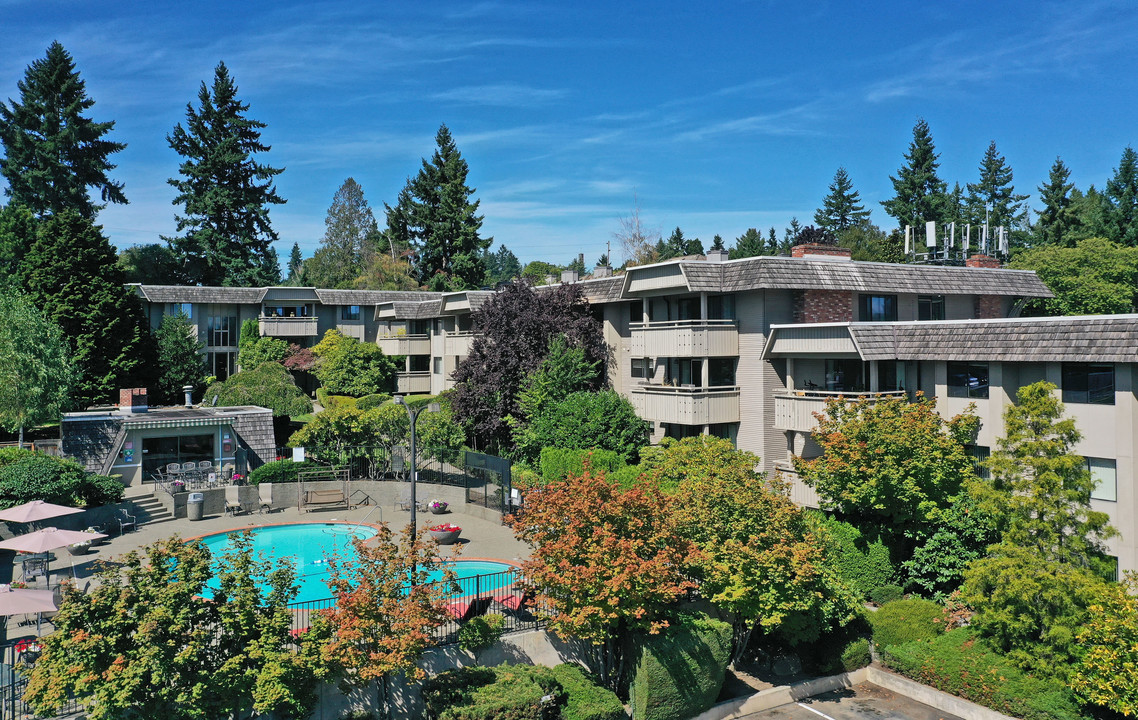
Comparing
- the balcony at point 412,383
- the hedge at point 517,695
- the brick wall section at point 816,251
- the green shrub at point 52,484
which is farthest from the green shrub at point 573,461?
the balcony at point 412,383

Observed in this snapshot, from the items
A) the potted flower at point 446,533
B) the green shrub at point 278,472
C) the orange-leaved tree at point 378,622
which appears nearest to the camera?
the orange-leaved tree at point 378,622

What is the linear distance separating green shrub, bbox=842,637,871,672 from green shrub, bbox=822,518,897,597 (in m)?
2.42

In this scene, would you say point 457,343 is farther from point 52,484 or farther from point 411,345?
point 52,484

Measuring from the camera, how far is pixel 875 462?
84.6 ft

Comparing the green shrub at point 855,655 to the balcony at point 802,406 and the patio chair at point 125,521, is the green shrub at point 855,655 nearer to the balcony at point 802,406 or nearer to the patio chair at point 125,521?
the balcony at point 802,406

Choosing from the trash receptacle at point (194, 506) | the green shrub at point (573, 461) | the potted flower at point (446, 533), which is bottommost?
the potted flower at point (446, 533)

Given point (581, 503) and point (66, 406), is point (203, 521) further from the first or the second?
point (581, 503)

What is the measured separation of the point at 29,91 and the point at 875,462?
72.8 meters

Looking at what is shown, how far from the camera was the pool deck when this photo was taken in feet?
94.1

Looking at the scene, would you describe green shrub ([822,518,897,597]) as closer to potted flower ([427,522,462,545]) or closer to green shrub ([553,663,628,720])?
green shrub ([553,663,628,720])

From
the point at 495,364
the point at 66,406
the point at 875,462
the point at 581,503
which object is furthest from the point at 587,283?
the point at 66,406

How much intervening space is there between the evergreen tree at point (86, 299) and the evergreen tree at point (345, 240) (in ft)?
146

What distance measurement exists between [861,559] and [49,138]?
71284mm

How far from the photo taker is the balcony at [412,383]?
2239 inches
